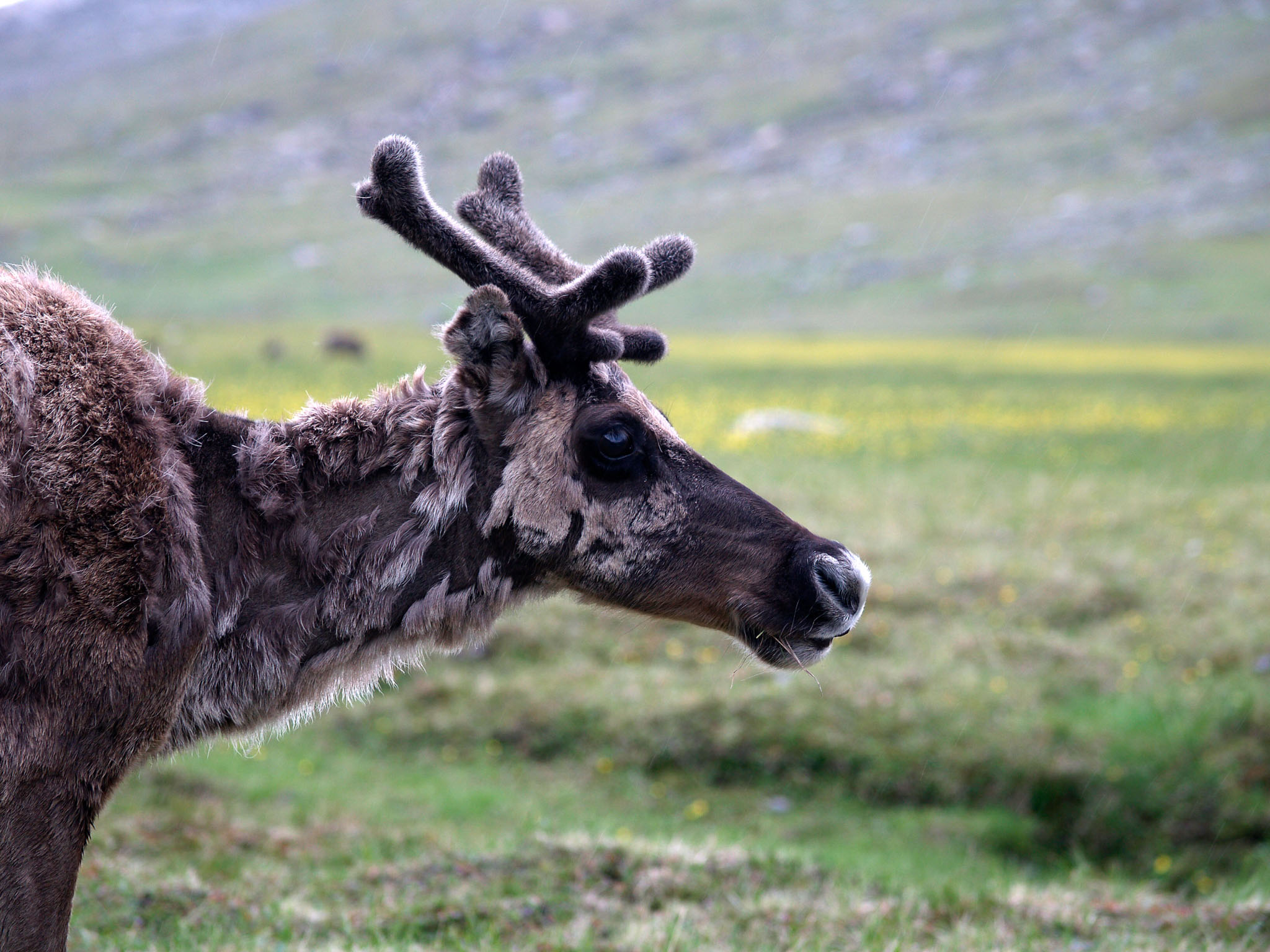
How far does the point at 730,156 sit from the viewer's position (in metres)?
119

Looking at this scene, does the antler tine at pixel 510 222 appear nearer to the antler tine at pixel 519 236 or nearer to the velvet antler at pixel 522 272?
the antler tine at pixel 519 236

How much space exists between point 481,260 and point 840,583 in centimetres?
197

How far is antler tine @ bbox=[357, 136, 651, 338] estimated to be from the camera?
185 inches

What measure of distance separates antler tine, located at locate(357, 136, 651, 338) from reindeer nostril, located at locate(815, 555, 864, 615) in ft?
4.36

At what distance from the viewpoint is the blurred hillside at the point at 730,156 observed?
66.9 meters

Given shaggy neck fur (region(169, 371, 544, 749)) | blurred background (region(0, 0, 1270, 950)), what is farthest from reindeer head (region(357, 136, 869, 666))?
blurred background (region(0, 0, 1270, 950))

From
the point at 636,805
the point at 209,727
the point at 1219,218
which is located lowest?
the point at 636,805

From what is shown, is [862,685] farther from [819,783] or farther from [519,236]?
[519,236]

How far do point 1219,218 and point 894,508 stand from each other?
69.9m

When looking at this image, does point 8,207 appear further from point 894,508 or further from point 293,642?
point 293,642

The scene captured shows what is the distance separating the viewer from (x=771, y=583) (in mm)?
4828

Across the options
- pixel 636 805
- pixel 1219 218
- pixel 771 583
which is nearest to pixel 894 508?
pixel 636 805

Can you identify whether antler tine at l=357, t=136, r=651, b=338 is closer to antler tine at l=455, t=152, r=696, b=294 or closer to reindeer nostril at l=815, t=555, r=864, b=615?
antler tine at l=455, t=152, r=696, b=294

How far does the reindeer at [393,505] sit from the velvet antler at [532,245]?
13.9 inches
